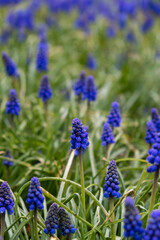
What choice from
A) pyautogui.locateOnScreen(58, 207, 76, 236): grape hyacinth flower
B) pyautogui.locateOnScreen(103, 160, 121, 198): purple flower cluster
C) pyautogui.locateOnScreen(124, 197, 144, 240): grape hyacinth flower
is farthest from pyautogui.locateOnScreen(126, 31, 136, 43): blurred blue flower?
pyautogui.locateOnScreen(124, 197, 144, 240): grape hyacinth flower

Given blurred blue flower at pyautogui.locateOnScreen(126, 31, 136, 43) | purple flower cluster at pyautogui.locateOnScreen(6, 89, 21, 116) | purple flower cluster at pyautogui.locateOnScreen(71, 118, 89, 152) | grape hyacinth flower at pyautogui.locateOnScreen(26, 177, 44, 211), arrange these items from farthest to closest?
blurred blue flower at pyautogui.locateOnScreen(126, 31, 136, 43)
purple flower cluster at pyautogui.locateOnScreen(6, 89, 21, 116)
purple flower cluster at pyautogui.locateOnScreen(71, 118, 89, 152)
grape hyacinth flower at pyautogui.locateOnScreen(26, 177, 44, 211)

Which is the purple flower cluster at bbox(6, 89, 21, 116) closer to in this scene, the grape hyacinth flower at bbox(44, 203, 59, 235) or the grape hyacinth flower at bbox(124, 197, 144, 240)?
the grape hyacinth flower at bbox(44, 203, 59, 235)

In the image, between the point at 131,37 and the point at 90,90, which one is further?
the point at 131,37

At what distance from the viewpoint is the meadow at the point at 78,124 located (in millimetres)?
3627

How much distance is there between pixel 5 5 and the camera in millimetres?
14461

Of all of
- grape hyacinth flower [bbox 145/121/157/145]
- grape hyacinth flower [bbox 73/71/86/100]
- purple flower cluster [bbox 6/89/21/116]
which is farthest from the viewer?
grape hyacinth flower [bbox 73/71/86/100]

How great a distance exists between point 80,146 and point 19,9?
400 inches

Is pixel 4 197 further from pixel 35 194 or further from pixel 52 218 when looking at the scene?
pixel 52 218

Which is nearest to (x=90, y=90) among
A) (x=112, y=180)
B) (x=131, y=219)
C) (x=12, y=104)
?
(x=12, y=104)

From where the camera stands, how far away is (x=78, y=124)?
3590 mm

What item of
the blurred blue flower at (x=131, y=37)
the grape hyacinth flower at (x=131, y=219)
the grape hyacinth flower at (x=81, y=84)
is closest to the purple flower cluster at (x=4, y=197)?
the grape hyacinth flower at (x=131, y=219)

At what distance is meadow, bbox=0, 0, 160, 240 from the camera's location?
3.63 metres

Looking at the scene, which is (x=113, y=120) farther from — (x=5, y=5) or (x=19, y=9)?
(x=5, y=5)

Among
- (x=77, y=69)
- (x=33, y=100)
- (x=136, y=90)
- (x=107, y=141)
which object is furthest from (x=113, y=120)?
(x=77, y=69)
